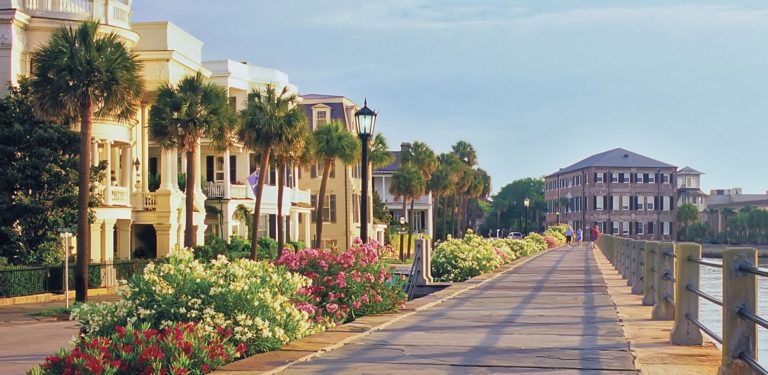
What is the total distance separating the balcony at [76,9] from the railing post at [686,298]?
103 ft

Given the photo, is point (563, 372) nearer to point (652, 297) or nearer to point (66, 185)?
point (652, 297)

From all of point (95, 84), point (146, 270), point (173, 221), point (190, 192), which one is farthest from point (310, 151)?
point (146, 270)

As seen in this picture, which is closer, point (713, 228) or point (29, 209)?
point (29, 209)

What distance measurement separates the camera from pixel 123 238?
147 feet

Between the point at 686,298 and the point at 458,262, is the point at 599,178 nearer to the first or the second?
the point at 458,262

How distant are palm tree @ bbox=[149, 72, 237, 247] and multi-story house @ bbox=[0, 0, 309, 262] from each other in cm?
118

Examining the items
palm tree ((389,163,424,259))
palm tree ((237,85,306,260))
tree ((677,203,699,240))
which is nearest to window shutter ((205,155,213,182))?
palm tree ((237,85,306,260))

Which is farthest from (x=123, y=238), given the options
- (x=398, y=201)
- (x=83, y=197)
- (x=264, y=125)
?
(x=398, y=201)

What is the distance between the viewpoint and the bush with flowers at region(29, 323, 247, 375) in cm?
850

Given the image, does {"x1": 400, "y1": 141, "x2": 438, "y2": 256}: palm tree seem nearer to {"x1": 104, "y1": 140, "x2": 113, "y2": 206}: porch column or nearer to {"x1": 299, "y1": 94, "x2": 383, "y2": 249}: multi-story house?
{"x1": 299, "y1": 94, "x2": 383, "y2": 249}: multi-story house

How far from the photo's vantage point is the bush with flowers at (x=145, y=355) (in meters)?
8.50

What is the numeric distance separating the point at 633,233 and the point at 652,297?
12866 cm

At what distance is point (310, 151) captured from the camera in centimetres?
5834

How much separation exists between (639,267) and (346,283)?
662 cm
